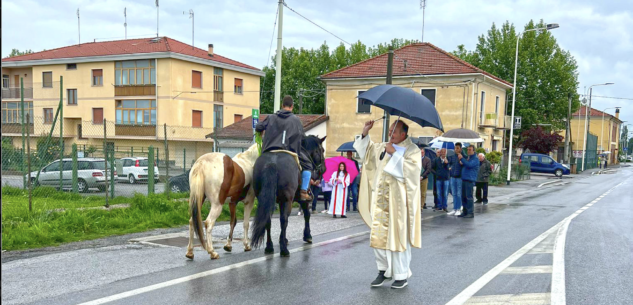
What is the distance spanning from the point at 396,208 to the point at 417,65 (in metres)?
31.2

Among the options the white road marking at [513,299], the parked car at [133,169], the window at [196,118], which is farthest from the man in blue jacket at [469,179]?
the window at [196,118]

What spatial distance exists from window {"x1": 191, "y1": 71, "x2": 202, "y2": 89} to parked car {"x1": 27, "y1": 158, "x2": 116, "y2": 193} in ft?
82.9

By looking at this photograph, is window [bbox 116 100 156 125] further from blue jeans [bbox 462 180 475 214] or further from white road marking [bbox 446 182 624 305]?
white road marking [bbox 446 182 624 305]

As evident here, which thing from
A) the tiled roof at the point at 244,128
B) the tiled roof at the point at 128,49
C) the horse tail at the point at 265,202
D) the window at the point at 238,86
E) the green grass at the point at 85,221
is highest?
the tiled roof at the point at 128,49

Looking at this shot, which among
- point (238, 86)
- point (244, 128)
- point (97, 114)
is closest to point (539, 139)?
point (238, 86)

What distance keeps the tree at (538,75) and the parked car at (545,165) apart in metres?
5.76

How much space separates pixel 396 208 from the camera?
18.7 ft

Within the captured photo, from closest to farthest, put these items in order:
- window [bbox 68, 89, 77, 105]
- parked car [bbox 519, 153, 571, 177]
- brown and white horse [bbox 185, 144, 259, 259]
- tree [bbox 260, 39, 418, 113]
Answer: brown and white horse [bbox 185, 144, 259, 259] < parked car [bbox 519, 153, 571, 177] < window [bbox 68, 89, 77, 105] < tree [bbox 260, 39, 418, 113]

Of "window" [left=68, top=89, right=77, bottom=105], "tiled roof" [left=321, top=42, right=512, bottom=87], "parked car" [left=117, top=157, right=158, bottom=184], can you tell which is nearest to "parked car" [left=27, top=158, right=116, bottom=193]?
"parked car" [left=117, top=157, right=158, bottom=184]

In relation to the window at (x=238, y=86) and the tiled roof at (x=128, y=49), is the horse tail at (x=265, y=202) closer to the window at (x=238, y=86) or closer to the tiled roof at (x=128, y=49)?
the tiled roof at (x=128, y=49)

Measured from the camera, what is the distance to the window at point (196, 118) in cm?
4238

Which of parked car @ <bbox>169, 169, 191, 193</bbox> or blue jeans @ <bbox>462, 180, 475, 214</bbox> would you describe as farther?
parked car @ <bbox>169, 169, 191, 193</bbox>

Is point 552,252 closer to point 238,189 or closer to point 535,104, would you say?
point 238,189

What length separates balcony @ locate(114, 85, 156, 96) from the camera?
4031 centimetres
